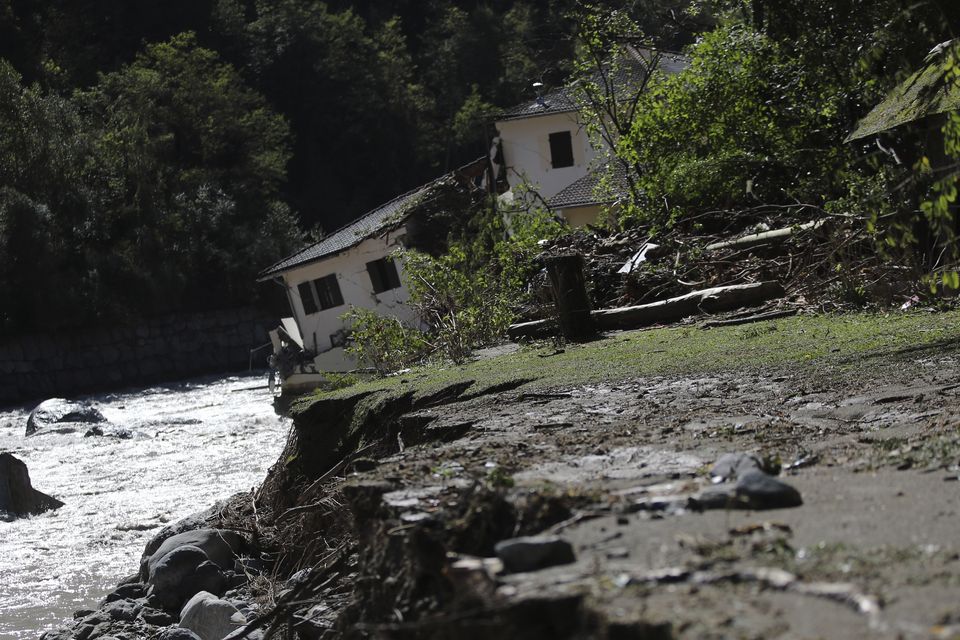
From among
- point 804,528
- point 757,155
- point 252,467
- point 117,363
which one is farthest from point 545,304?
point 117,363

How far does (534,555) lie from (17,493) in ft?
48.0

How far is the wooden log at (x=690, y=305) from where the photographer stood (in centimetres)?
1201

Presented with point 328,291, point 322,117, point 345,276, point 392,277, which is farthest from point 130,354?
point 322,117

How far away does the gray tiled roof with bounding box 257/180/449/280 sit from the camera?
33.5 metres

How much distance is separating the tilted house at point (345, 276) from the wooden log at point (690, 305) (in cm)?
2000

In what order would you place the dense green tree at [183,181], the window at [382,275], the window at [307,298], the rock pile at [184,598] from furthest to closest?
the dense green tree at [183,181] → the window at [307,298] → the window at [382,275] → the rock pile at [184,598]

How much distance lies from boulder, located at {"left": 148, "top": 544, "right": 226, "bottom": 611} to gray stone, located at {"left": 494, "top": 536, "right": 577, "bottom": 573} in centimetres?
619

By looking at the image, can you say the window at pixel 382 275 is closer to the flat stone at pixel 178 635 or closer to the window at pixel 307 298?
the window at pixel 307 298

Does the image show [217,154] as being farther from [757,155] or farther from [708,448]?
[708,448]

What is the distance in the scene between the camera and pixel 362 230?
35.5 metres

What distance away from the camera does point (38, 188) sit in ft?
149

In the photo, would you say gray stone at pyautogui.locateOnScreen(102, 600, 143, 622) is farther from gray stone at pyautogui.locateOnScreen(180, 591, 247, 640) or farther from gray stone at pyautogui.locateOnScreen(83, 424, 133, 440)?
gray stone at pyautogui.locateOnScreen(83, 424, 133, 440)

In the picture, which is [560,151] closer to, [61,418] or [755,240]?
[61,418]

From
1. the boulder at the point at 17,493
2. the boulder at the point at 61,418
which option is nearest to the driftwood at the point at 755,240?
the boulder at the point at 17,493
